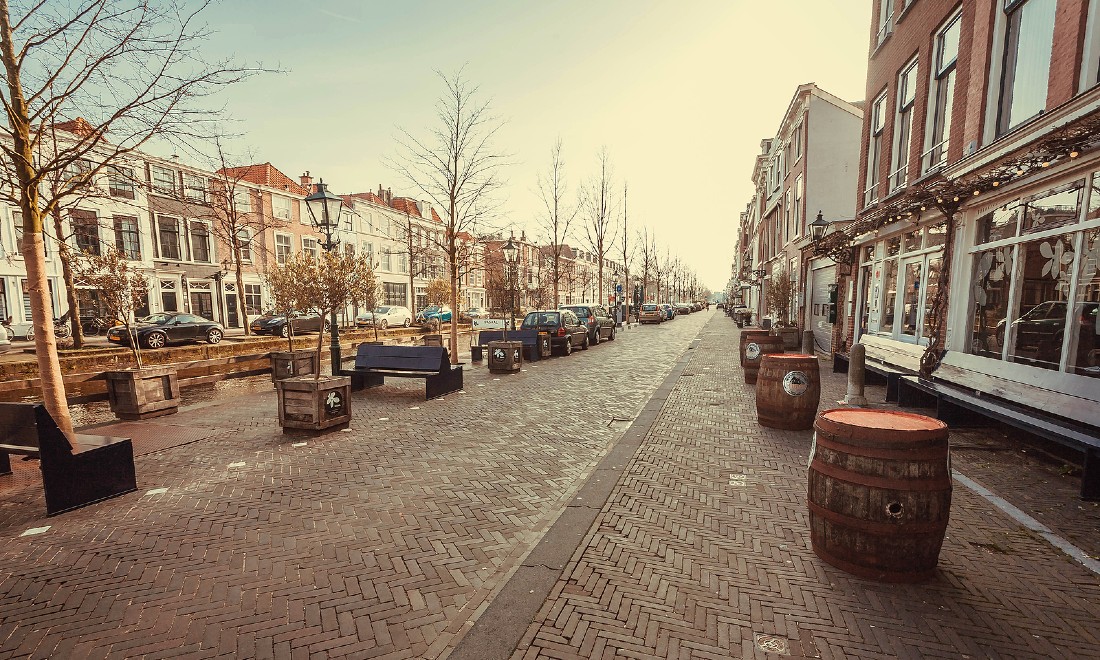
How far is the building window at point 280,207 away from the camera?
36.6 metres

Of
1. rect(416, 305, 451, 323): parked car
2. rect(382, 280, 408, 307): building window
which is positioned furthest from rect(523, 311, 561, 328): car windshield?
rect(382, 280, 408, 307): building window

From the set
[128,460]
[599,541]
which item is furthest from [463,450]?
[128,460]

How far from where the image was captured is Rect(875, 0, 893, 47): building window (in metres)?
12.8

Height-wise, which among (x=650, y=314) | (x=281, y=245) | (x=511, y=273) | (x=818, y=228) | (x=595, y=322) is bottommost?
(x=650, y=314)

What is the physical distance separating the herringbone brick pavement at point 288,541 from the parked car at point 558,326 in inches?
378

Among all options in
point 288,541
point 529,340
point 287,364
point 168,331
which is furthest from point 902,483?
point 168,331

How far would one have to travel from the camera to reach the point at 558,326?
1683 centimetres

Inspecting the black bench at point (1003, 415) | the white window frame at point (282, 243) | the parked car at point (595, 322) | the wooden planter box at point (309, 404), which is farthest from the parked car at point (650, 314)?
the wooden planter box at point (309, 404)

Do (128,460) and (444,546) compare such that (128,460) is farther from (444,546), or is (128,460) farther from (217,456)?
(444,546)

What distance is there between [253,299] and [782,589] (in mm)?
40712

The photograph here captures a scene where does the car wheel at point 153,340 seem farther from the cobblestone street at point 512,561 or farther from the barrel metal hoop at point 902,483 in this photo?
the barrel metal hoop at point 902,483

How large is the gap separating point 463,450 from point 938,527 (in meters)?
4.80

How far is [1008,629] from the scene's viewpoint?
2.69 meters

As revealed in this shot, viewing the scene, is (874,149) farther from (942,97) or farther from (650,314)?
(650,314)
